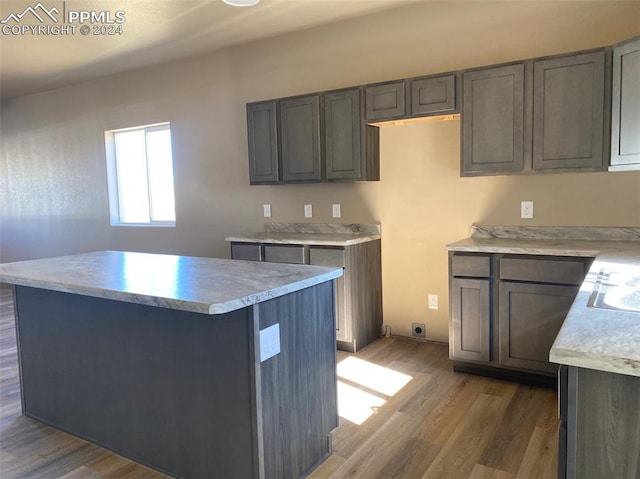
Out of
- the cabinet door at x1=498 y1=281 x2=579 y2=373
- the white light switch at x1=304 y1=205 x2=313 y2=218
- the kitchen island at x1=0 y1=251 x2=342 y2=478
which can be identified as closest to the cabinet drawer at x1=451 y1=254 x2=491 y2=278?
the cabinet door at x1=498 y1=281 x2=579 y2=373

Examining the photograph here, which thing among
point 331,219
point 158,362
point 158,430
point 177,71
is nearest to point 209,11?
point 177,71

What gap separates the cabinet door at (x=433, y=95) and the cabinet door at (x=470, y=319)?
119 cm

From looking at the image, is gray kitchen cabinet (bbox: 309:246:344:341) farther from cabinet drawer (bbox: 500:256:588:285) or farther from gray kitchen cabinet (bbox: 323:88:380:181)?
cabinet drawer (bbox: 500:256:588:285)

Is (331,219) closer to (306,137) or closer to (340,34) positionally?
(306,137)

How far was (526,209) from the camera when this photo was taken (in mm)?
3357

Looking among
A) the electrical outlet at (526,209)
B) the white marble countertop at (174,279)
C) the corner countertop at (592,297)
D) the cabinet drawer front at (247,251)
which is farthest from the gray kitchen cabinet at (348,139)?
the white marble countertop at (174,279)

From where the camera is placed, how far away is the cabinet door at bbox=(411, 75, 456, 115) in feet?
10.5

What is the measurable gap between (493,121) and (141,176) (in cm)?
429

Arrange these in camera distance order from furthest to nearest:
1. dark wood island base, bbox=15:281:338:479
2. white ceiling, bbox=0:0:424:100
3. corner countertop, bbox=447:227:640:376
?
1. white ceiling, bbox=0:0:424:100
2. dark wood island base, bbox=15:281:338:479
3. corner countertop, bbox=447:227:640:376

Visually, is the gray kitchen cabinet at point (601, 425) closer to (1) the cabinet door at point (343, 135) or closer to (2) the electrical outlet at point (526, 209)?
(2) the electrical outlet at point (526, 209)

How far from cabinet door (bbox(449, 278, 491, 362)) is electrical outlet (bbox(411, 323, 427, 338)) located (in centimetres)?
69

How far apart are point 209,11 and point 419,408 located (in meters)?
3.26

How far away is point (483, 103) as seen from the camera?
3098 mm

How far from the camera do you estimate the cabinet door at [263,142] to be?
160 inches
